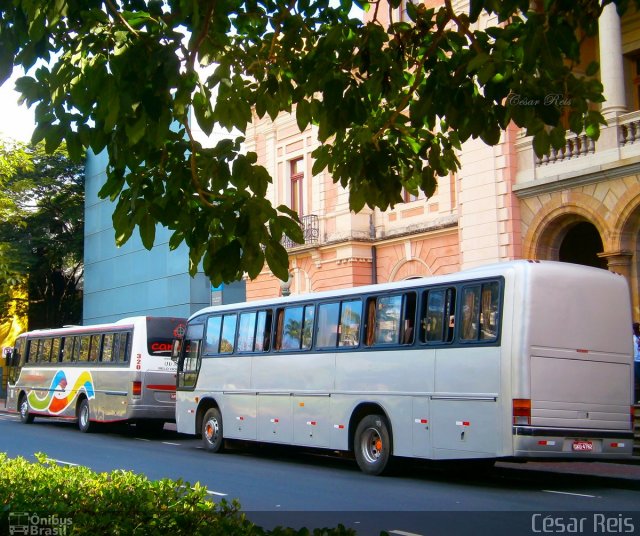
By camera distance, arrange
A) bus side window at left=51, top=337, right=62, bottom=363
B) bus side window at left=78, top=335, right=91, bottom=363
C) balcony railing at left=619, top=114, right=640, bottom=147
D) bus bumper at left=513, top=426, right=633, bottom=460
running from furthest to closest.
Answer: bus side window at left=51, top=337, right=62, bottom=363 < bus side window at left=78, top=335, right=91, bottom=363 < balcony railing at left=619, top=114, right=640, bottom=147 < bus bumper at left=513, top=426, right=633, bottom=460

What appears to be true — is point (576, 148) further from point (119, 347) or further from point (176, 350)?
point (119, 347)

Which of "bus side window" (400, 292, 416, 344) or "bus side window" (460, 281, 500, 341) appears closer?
"bus side window" (460, 281, 500, 341)

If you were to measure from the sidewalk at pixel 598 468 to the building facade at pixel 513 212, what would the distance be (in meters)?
4.94

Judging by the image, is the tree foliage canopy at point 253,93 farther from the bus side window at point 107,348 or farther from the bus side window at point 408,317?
the bus side window at point 107,348

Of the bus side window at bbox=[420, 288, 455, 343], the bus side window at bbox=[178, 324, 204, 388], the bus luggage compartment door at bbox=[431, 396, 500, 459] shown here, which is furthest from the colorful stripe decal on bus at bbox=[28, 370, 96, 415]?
the bus luggage compartment door at bbox=[431, 396, 500, 459]

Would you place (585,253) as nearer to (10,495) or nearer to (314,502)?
(314,502)

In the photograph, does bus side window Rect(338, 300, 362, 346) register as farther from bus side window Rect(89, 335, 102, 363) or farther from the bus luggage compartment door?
bus side window Rect(89, 335, 102, 363)

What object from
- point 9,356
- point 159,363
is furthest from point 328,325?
point 9,356

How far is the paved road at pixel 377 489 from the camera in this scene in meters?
10.9

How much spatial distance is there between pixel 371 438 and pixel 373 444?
4.3 inches

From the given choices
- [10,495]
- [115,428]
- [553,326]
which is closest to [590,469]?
[553,326]

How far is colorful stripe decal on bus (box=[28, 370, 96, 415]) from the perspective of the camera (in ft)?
89.0

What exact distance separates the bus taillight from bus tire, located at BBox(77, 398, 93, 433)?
16349 millimetres

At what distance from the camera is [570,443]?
1371 cm
